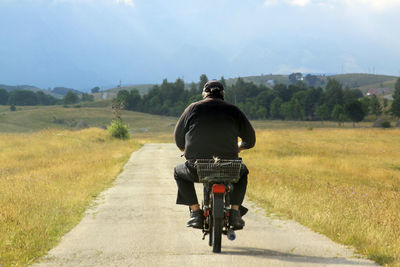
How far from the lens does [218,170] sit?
20.2 ft

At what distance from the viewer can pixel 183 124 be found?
21.9ft

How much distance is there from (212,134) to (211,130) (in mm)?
52

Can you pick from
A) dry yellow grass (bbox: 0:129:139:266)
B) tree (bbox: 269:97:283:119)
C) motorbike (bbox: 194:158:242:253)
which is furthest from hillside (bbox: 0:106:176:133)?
motorbike (bbox: 194:158:242:253)

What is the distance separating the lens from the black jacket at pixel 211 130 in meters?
6.47

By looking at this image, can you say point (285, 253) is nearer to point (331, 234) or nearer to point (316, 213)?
point (331, 234)

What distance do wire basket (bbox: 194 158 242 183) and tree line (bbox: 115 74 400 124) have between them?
389 feet

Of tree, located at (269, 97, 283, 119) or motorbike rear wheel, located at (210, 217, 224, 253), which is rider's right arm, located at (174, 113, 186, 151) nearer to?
motorbike rear wheel, located at (210, 217, 224, 253)

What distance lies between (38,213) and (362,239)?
226 inches

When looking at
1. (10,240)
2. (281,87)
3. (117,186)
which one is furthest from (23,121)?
(10,240)

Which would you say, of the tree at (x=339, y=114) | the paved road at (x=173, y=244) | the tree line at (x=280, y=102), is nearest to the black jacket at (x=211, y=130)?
the paved road at (x=173, y=244)

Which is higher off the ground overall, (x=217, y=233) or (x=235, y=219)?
(x=235, y=219)

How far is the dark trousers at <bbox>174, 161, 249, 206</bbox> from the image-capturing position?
21.6ft

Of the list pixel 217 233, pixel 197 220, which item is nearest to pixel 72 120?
pixel 197 220

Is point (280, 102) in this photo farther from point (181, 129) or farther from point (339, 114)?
point (181, 129)
